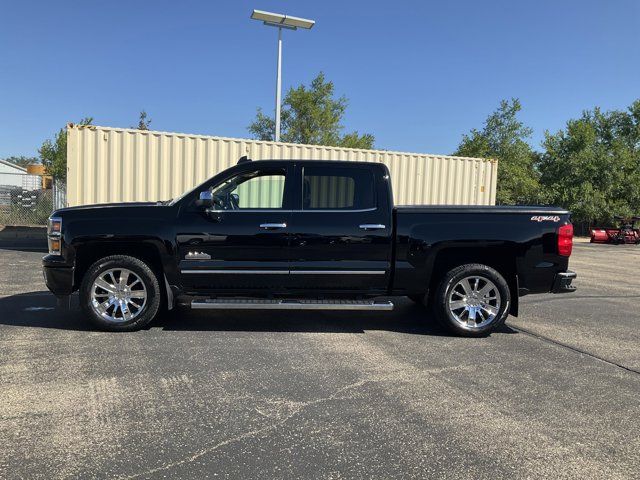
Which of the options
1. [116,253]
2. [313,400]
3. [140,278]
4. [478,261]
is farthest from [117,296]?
[478,261]

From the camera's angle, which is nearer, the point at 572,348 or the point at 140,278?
the point at 572,348

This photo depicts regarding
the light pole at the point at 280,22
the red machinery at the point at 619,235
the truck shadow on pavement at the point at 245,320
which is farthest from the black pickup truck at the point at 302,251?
the red machinery at the point at 619,235

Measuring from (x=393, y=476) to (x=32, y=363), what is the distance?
3.30 m

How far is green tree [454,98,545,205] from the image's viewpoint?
34.1 metres

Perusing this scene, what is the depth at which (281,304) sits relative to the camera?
214 inches

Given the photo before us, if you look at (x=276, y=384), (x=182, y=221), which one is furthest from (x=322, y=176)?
(x=276, y=384)

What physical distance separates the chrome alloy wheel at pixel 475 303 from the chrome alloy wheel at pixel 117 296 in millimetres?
3407

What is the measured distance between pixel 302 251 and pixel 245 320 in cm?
130

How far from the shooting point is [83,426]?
10.5 feet

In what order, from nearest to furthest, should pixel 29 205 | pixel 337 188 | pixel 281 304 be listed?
pixel 281 304, pixel 337 188, pixel 29 205

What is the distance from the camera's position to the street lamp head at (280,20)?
1644 centimetres

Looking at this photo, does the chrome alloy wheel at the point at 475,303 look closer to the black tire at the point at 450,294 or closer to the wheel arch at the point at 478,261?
the black tire at the point at 450,294

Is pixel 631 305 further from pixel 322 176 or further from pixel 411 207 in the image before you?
pixel 322 176

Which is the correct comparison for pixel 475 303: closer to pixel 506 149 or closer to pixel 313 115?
pixel 313 115
